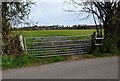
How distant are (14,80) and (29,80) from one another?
1.55ft

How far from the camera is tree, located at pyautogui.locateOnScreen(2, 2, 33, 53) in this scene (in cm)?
1345

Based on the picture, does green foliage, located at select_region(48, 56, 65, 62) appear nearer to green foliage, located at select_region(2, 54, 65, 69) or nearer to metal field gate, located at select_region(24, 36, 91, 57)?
green foliage, located at select_region(2, 54, 65, 69)

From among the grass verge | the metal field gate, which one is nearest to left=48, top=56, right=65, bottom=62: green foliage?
the grass verge

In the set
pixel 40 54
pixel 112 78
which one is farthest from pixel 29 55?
pixel 112 78

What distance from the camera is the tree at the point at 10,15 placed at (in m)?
13.5

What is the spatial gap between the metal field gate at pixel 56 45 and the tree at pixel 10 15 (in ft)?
3.07

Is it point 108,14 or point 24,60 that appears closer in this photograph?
point 24,60

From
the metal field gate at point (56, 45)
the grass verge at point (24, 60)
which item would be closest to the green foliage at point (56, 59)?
the grass verge at point (24, 60)

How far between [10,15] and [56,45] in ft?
9.77

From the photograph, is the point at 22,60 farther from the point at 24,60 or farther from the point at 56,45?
the point at 56,45

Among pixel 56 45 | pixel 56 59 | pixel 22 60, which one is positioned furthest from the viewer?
pixel 56 45

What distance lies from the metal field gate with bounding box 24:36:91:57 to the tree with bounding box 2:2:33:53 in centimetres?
94

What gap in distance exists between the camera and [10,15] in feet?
45.4

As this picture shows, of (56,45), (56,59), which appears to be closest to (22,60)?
(56,59)
